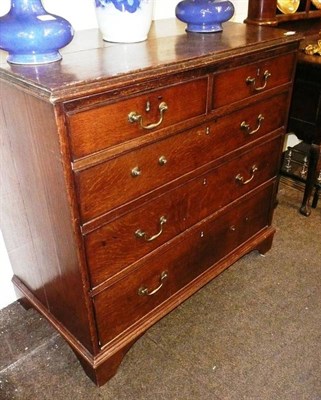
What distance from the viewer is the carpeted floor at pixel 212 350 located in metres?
1.35

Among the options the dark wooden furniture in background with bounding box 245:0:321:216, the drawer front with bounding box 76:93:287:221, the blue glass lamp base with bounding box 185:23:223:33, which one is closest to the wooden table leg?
the dark wooden furniture in background with bounding box 245:0:321:216

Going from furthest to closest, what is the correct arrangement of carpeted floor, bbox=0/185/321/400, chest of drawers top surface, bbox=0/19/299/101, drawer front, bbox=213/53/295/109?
carpeted floor, bbox=0/185/321/400, drawer front, bbox=213/53/295/109, chest of drawers top surface, bbox=0/19/299/101

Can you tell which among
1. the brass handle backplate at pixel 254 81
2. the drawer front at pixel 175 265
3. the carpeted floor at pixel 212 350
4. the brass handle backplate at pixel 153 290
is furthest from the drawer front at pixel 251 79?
the carpeted floor at pixel 212 350

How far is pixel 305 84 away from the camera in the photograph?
190 cm

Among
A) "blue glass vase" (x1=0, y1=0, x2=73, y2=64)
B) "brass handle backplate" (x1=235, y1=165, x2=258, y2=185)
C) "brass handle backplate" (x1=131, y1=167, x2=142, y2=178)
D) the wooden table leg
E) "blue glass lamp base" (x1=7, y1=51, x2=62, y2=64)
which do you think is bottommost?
the wooden table leg

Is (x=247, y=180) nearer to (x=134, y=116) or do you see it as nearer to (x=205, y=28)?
(x=205, y=28)

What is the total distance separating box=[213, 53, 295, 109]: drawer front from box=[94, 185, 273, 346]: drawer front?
45 centimetres

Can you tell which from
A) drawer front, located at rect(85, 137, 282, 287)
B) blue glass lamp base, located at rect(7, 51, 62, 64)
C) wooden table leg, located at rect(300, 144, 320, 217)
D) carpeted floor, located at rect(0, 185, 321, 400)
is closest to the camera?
blue glass lamp base, located at rect(7, 51, 62, 64)

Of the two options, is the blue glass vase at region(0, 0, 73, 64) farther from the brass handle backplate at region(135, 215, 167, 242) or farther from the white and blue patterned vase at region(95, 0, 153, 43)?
the brass handle backplate at region(135, 215, 167, 242)

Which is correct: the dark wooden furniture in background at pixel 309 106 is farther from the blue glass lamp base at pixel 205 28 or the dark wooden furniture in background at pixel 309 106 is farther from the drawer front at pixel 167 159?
the blue glass lamp base at pixel 205 28

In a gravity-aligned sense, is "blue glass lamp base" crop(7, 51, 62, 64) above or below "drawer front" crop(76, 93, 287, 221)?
above

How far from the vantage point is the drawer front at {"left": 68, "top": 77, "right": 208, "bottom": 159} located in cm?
94

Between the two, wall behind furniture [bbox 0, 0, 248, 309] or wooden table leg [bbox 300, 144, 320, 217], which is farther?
wooden table leg [bbox 300, 144, 320, 217]

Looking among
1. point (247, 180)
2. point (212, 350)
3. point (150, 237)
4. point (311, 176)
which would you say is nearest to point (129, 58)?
point (150, 237)
